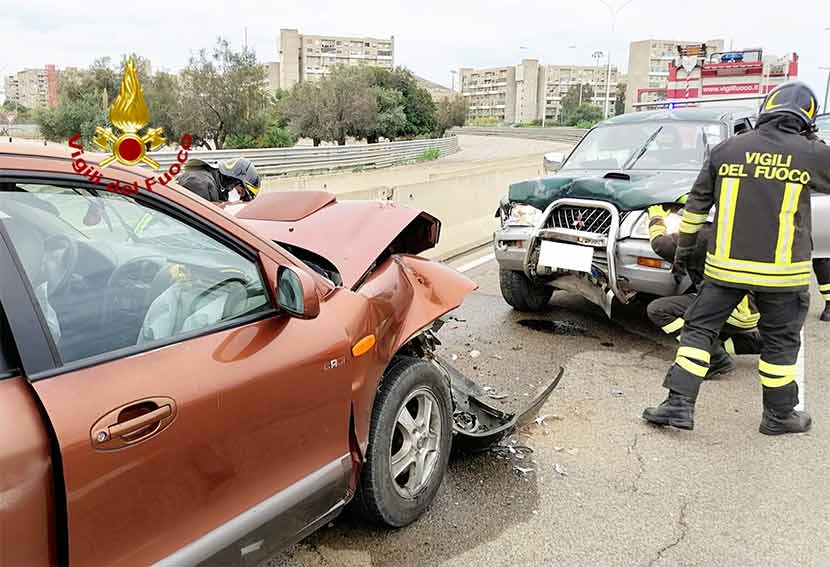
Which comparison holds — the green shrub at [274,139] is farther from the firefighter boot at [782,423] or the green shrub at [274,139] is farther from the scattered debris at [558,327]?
the firefighter boot at [782,423]

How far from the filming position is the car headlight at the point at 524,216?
5.92 m

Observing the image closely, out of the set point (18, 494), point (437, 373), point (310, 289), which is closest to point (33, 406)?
point (18, 494)

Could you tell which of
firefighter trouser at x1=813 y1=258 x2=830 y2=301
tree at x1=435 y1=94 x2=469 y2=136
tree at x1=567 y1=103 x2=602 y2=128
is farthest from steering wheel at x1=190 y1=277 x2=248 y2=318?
tree at x1=567 y1=103 x2=602 y2=128

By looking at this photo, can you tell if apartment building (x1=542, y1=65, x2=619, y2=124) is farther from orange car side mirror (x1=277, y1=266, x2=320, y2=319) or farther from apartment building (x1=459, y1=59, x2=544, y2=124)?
orange car side mirror (x1=277, y1=266, x2=320, y2=319)

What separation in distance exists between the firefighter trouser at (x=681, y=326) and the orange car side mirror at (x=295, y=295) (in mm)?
3359

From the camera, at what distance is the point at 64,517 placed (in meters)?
1.63

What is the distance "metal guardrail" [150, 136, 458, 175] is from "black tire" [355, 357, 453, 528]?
1769 cm

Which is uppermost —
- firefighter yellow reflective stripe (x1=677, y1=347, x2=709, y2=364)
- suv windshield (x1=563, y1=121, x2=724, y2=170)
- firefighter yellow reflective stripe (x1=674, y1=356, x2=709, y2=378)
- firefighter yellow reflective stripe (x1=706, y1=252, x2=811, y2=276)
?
suv windshield (x1=563, y1=121, x2=724, y2=170)

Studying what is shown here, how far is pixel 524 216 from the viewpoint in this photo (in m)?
5.96

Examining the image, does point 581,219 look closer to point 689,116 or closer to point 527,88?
point 689,116

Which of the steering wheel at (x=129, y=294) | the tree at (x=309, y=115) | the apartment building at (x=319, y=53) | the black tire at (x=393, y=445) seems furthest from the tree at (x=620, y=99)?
the steering wheel at (x=129, y=294)

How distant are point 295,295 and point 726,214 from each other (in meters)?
2.75

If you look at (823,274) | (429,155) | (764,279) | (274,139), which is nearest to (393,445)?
(764,279)

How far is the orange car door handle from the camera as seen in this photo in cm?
172
